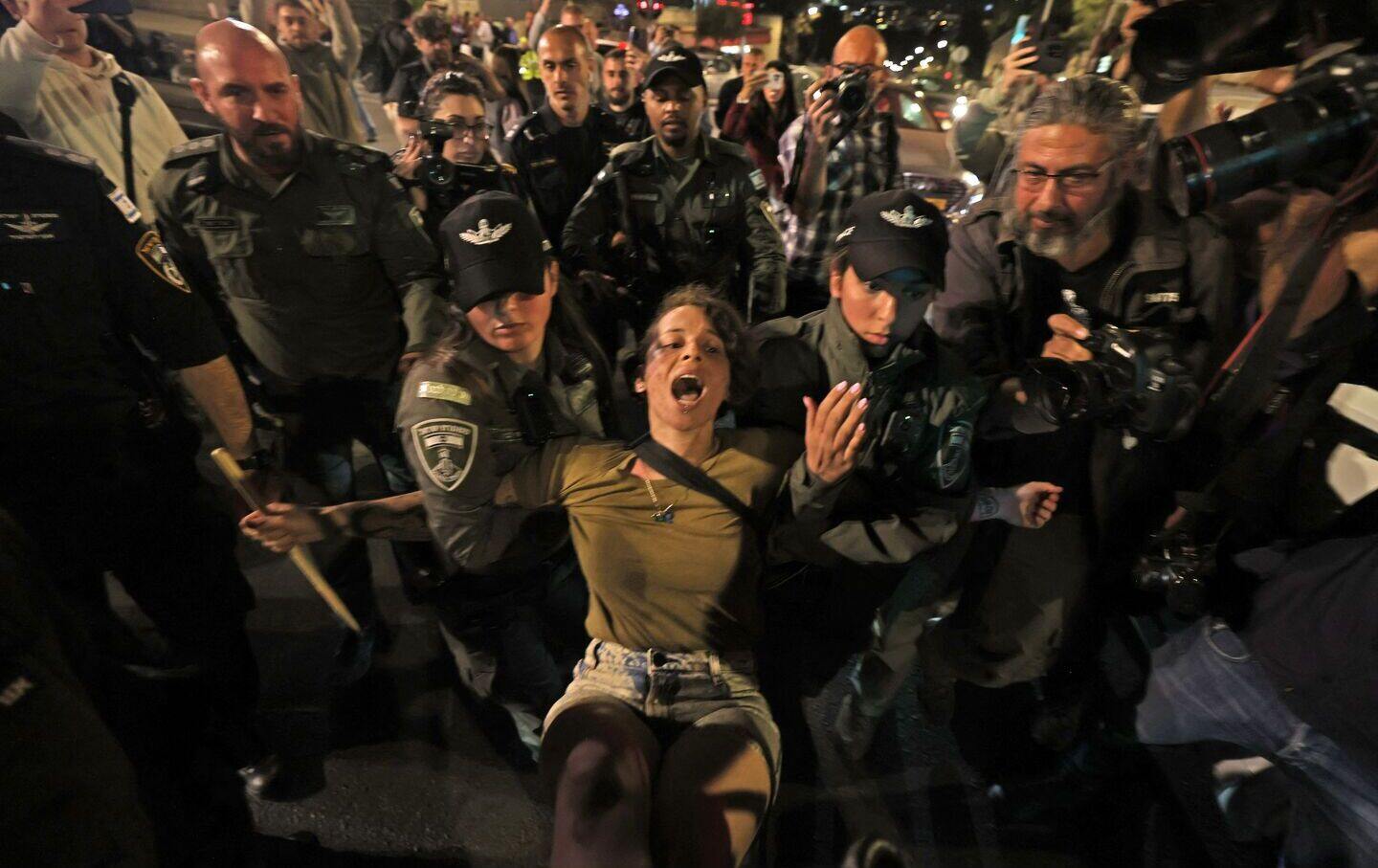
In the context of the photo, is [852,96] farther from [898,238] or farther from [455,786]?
[455,786]

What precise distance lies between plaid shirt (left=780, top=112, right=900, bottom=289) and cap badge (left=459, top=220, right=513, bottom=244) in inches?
85.3

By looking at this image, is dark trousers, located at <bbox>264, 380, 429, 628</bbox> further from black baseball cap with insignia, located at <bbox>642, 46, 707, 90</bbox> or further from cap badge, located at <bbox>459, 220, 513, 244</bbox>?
black baseball cap with insignia, located at <bbox>642, 46, 707, 90</bbox>

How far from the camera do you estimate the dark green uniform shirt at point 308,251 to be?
2547mm

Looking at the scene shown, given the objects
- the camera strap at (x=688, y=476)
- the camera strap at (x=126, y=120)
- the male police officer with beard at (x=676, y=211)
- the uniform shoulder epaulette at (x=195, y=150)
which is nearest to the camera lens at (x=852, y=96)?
the male police officer with beard at (x=676, y=211)

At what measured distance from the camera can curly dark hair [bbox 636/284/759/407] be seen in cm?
203

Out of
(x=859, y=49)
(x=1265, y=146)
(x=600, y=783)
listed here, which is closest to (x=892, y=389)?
(x=1265, y=146)

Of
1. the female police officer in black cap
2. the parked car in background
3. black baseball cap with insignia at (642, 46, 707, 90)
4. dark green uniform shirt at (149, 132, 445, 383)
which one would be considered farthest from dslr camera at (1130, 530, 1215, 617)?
the parked car in background

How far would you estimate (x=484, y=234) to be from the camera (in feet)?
6.59

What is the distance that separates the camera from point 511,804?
244cm

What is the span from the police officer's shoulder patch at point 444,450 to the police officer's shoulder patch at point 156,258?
3.00ft

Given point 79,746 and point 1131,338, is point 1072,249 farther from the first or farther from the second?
point 79,746

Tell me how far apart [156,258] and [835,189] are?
3.09m

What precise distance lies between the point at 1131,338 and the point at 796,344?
91cm

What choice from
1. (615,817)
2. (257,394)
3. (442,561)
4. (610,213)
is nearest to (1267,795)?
(615,817)
